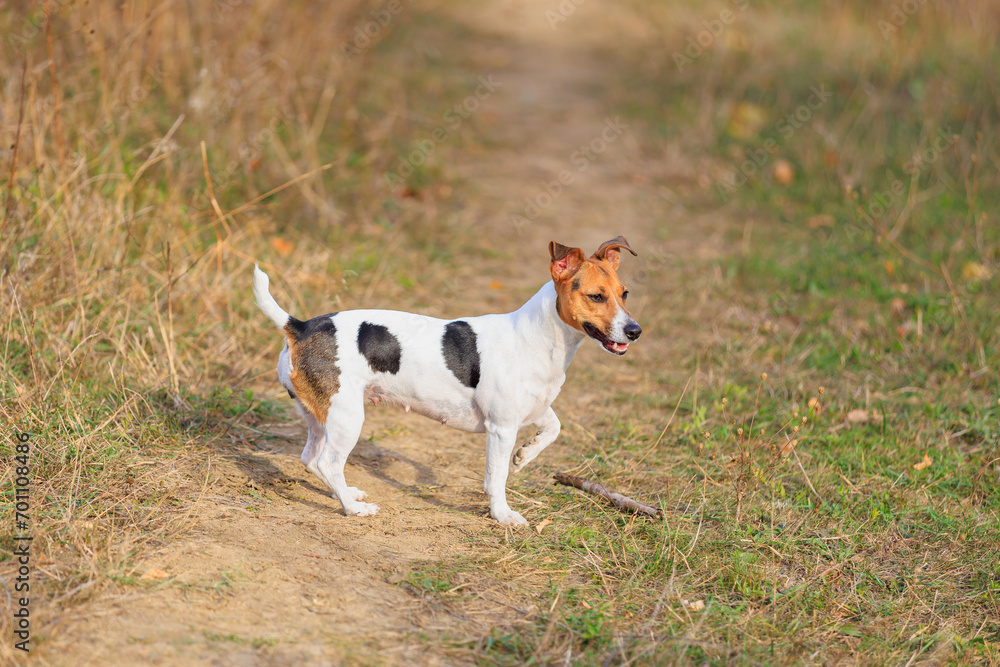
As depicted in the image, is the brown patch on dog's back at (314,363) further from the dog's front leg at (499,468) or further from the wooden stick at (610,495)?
the wooden stick at (610,495)

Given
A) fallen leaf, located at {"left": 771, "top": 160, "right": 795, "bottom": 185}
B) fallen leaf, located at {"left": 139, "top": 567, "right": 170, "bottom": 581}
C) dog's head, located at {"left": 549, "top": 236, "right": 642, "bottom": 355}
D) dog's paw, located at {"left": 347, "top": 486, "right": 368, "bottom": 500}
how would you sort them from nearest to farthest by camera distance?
fallen leaf, located at {"left": 139, "top": 567, "right": 170, "bottom": 581}
dog's head, located at {"left": 549, "top": 236, "right": 642, "bottom": 355}
dog's paw, located at {"left": 347, "top": 486, "right": 368, "bottom": 500}
fallen leaf, located at {"left": 771, "top": 160, "right": 795, "bottom": 185}

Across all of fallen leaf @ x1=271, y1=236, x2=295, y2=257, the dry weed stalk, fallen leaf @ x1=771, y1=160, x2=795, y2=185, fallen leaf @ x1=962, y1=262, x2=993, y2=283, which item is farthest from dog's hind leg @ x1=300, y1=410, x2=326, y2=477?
fallen leaf @ x1=771, y1=160, x2=795, y2=185

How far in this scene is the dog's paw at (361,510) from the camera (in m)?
4.30

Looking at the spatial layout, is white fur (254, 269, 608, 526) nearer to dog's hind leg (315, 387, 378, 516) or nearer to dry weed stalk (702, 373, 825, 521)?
dog's hind leg (315, 387, 378, 516)

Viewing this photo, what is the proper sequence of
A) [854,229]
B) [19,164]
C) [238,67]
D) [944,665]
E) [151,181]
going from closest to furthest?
1. [944,665]
2. [19,164]
3. [151,181]
4. [238,67]
5. [854,229]

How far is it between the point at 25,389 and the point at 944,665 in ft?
14.9

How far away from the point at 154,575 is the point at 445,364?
62.2 inches

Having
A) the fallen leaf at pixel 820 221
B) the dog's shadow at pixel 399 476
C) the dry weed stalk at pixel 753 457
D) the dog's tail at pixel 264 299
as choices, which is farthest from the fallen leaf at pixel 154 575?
the fallen leaf at pixel 820 221

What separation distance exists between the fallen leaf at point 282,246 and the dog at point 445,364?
300cm

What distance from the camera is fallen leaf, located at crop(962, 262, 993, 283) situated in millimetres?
7461

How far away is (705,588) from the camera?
397cm

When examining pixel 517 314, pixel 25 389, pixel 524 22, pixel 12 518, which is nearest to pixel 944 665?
pixel 517 314

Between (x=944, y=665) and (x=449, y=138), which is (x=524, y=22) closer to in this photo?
(x=449, y=138)

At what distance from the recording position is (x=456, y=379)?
4.29 metres
